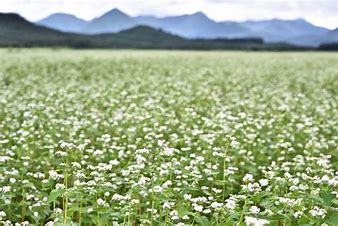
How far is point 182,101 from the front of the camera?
17234 mm

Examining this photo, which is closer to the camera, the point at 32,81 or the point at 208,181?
the point at 208,181

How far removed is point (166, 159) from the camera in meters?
8.74

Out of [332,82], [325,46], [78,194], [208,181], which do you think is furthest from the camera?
[325,46]

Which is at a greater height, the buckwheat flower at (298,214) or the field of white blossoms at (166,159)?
the buckwheat flower at (298,214)

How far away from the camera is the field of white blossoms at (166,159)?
6133mm

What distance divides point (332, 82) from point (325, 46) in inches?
3372

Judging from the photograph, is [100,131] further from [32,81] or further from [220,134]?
[32,81]

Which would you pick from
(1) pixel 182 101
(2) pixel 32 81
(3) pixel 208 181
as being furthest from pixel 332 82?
(3) pixel 208 181

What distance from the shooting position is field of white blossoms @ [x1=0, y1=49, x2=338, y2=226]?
613cm

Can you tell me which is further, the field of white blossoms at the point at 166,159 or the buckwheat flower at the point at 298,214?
the field of white blossoms at the point at 166,159

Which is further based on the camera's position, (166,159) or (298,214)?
(166,159)

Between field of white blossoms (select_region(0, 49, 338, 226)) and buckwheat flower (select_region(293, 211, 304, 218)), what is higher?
buckwheat flower (select_region(293, 211, 304, 218))

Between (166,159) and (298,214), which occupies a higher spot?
(298,214)

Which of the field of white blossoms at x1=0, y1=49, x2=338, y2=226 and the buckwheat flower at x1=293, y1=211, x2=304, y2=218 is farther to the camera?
the field of white blossoms at x1=0, y1=49, x2=338, y2=226
